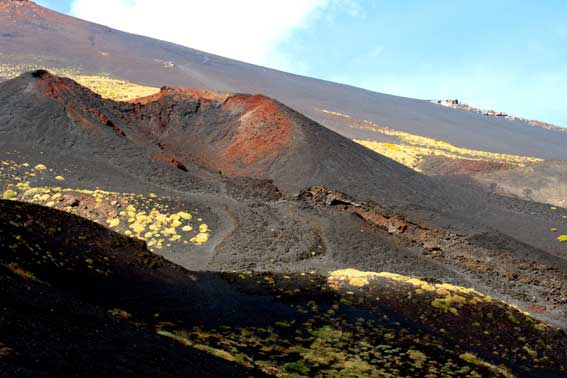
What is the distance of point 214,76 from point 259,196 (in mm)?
83964

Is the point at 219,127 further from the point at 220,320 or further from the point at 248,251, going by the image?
the point at 220,320

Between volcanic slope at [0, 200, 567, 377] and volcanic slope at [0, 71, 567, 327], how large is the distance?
338 centimetres

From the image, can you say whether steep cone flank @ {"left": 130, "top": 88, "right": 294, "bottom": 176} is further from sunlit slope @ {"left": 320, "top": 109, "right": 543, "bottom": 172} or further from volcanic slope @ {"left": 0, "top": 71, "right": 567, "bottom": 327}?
sunlit slope @ {"left": 320, "top": 109, "right": 543, "bottom": 172}

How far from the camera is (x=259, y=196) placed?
3052 cm

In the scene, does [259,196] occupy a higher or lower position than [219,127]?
lower

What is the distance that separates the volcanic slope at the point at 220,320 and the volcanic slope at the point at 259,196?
11.1 ft

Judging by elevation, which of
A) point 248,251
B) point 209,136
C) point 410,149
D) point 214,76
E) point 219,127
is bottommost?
point 248,251

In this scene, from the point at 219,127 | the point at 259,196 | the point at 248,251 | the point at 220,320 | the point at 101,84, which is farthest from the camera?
the point at 101,84

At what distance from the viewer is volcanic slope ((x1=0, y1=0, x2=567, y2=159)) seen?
8881cm

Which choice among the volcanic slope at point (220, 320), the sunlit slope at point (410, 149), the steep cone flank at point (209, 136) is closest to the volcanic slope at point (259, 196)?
the steep cone flank at point (209, 136)

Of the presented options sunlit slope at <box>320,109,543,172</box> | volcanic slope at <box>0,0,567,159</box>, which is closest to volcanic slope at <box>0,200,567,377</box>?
sunlit slope at <box>320,109,543,172</box>

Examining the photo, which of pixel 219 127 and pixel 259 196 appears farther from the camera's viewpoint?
pixel 219 127

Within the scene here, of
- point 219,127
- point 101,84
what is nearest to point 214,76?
point 101,84

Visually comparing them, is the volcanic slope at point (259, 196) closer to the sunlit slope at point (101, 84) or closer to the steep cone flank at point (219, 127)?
the steep cone flank at point (219, 127)
